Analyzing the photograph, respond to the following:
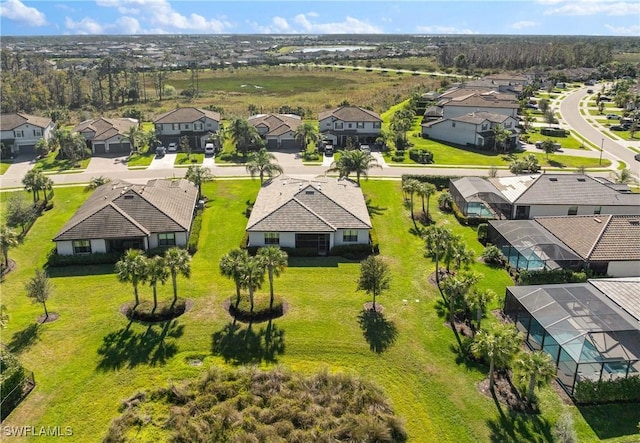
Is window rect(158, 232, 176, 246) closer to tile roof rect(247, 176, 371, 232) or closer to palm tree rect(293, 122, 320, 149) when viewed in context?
tile roof rect(247, 176, 371, 232)

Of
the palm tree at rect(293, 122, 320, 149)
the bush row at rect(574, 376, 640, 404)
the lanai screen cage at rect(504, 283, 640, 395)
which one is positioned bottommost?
the bush row at rect(574, 376, 640, 404)

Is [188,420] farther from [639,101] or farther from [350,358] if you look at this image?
[639,101]

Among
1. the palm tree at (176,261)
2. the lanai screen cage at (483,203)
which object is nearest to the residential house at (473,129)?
the lanai screen cage at (483,203)

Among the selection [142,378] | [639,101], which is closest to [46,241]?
[142,378]

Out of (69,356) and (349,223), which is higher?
(349,223)

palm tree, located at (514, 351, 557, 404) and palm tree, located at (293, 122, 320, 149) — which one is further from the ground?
palm tree, located at (293, 122, 320, 149)

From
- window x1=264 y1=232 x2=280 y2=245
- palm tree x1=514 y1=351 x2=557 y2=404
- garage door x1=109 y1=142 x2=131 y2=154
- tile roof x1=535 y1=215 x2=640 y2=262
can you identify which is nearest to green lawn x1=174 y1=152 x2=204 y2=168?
garage door x1=109 y1=142 x2=131 y2=154

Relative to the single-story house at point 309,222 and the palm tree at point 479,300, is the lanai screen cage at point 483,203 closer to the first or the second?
the single-story house at point 309,222
